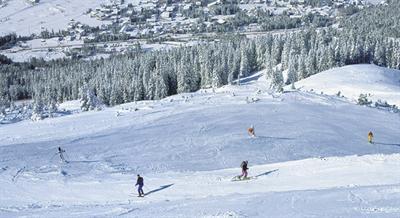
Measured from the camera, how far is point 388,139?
53.5 m

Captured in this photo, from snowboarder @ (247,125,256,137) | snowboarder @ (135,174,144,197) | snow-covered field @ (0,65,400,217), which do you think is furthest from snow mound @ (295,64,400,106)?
snowboarder @ (135,174,144,197)

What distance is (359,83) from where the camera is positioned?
329 feet

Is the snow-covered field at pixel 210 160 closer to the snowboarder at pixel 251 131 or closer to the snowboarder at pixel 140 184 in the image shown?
the snowboarder at pixel 140 184

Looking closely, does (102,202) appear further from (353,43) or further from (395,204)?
(353,43)

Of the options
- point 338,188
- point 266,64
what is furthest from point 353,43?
point 338,188

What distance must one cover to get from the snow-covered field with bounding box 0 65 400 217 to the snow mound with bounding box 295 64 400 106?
20565 mm

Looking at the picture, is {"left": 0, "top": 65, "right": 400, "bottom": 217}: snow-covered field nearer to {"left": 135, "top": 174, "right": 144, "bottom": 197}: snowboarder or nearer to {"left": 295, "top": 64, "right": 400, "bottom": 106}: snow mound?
{"left": 135, "top": 174, "right": 144, "bottom": 197}: snowboarder

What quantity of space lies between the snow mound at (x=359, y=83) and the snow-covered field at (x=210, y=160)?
20565mm

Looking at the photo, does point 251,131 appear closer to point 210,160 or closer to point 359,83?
point 210,160

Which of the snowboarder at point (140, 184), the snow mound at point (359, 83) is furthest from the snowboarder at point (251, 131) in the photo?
the snow mound at point (359, 83)

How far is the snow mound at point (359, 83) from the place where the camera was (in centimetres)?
9256

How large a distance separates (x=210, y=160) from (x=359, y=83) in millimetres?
62720

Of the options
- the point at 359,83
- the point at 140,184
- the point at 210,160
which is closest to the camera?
the point at 140,184

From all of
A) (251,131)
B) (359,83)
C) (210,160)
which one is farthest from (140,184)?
(359,83)
